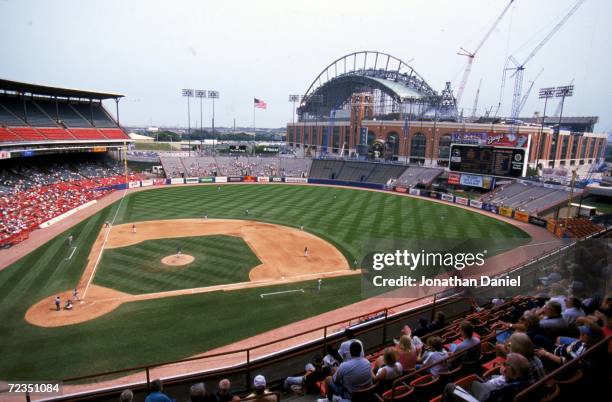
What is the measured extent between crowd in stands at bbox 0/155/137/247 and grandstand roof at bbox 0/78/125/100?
962 centimetres

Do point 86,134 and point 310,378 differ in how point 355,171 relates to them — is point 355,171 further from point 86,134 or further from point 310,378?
point 310,378

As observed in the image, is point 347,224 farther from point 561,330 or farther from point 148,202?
point 561,330

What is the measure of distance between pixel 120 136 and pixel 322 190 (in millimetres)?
35038

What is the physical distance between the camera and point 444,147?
7431 cm

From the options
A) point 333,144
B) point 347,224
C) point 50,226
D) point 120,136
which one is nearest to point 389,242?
point 347,224

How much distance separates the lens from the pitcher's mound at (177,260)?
2675 centimetres

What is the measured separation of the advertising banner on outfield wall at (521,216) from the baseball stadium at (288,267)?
134 mm

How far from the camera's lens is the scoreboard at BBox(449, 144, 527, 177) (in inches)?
1790

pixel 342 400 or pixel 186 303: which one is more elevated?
pixel 342 400

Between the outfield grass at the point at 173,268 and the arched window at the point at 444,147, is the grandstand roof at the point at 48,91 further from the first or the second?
the arched window at the point at 444,147

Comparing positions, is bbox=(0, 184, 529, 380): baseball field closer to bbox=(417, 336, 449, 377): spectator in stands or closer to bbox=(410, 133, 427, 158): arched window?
bbox=(417, 336, 449, 377): spectator in stands

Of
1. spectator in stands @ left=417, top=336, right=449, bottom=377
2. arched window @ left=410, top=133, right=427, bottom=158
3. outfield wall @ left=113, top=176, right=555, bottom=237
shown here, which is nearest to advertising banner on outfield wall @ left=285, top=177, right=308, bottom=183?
outfield wall @ left=113, top=176, right=555, bottom=237

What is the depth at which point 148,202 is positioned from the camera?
1935 inches

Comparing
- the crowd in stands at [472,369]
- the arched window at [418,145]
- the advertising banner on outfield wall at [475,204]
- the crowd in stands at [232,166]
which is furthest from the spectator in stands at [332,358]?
the arched window at [418,145]
